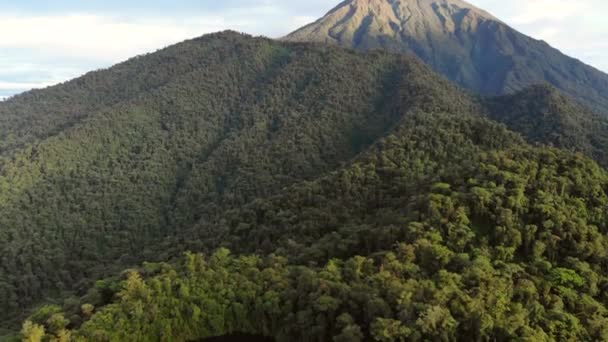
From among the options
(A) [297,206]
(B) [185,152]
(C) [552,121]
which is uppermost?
(C) [552,121]

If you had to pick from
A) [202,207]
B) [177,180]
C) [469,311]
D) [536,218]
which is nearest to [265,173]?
[202,207]

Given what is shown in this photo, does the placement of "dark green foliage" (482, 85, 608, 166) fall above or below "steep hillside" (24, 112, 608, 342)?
above

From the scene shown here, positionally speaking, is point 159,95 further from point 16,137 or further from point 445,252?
point 445,252

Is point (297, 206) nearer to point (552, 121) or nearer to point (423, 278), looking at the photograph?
point (423, 278)

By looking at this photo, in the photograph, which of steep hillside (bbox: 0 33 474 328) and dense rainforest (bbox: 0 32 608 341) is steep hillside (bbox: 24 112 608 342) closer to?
dense rainforest (bbox: 0 32 608 341)

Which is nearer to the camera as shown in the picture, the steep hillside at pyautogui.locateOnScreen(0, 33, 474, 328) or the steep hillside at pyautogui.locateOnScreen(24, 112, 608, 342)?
the steep hillside at pyautogui.locateOnScreen(24, 112, 608, 342)

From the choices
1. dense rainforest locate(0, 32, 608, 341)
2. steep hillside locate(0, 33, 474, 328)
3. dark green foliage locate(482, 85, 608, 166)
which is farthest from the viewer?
dark green foliage locate(482, 85, 608, 166)

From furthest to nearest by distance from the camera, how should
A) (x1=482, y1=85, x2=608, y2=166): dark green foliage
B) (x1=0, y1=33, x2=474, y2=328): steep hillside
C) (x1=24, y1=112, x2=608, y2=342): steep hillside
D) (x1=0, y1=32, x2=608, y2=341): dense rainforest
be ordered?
1. (x1=482, y1=85, x2=608, y2=166): dark green foliage
2. (x1=0, y1=33, x2=474, y2=328): steep hillside
3. (x1=0, y1=32, x2=608, y2=341): dense rainforest
4. (x1=24, y1=112, x2=608, y2=342): steep hillside

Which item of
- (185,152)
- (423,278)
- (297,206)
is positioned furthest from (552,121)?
(423,278)

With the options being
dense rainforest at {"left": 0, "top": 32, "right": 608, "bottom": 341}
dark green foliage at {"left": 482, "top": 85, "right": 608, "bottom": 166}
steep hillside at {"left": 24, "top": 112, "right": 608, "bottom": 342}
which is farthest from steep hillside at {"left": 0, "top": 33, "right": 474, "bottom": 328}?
steep hillside at {"left": 24, "top": 112, "right": 608, "bottom": 342}
